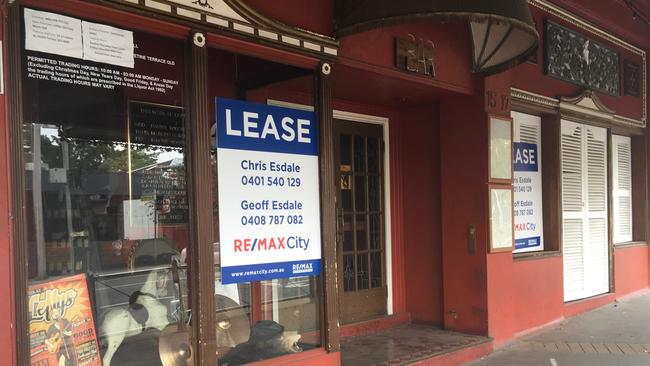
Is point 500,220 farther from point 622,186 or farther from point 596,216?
point 622,186

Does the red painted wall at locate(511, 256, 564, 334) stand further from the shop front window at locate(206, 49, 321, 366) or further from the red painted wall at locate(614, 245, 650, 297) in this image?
the shop front window at locate(206, 49, 321, 366)

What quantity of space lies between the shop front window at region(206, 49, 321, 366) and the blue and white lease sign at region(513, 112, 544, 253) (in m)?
3.33

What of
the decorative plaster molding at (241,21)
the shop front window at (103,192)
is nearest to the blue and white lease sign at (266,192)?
the shop front window at (103,192)

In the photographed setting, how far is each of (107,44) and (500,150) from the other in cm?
409

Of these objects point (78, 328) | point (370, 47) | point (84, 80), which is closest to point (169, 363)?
point (78, 328)

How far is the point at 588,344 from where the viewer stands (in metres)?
5.87

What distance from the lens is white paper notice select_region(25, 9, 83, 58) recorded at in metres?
2.84

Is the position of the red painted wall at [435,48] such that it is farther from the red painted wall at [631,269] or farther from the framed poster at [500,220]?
the red painted wall at [631,269]

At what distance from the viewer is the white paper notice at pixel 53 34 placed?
2.84 metres

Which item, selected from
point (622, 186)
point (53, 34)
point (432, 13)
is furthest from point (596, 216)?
point (53, 34)

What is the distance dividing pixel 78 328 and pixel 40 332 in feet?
0.97

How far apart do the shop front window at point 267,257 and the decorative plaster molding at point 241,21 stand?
0.21 meters

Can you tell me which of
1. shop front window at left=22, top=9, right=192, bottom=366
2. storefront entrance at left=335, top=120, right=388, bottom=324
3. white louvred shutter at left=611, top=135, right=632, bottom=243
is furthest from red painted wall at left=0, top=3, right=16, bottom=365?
white louvred shutter at left=611, top=135, right=632, bottom=243

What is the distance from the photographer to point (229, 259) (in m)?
3.62
